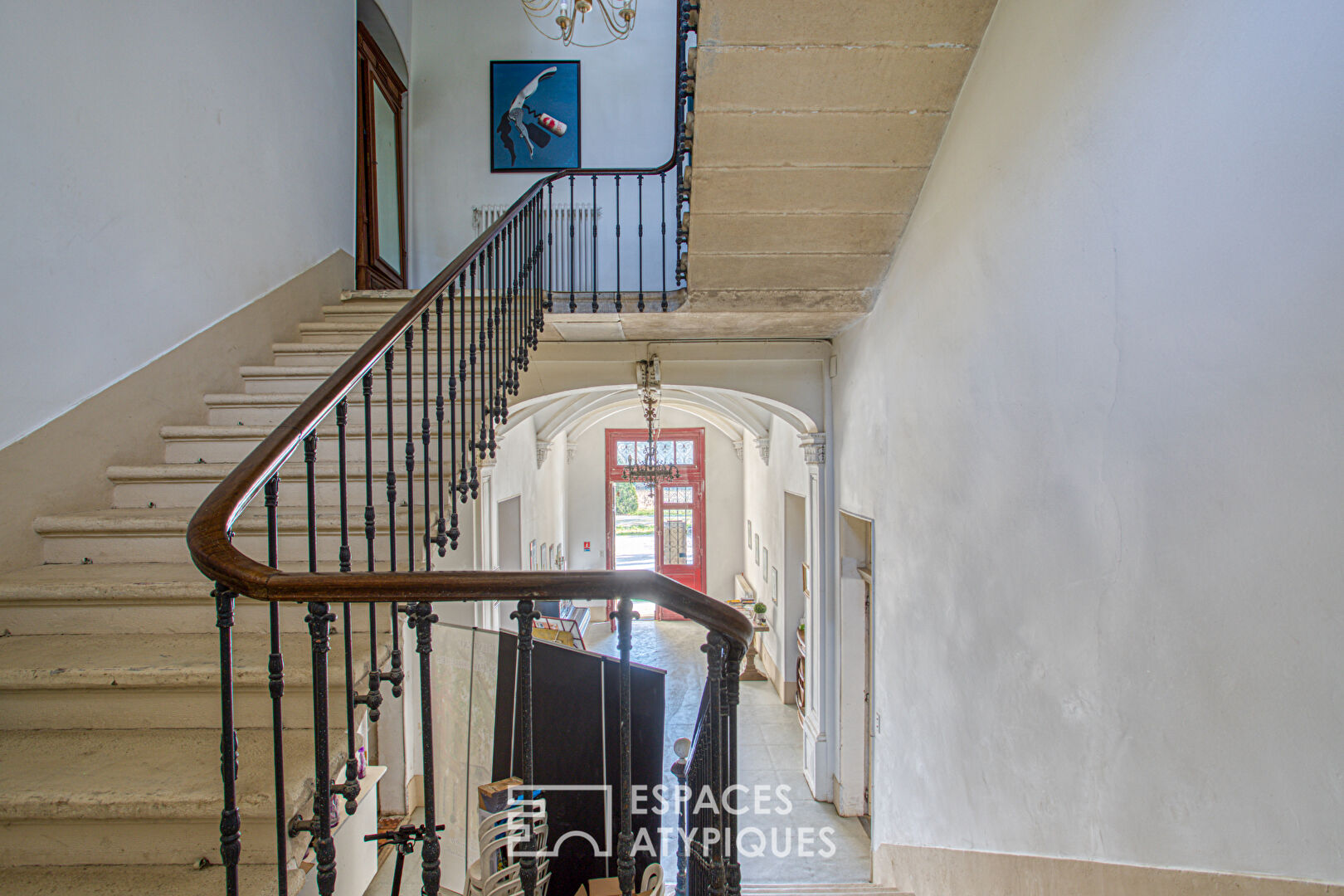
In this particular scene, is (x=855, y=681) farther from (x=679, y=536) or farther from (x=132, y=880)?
(x=679, y=536)

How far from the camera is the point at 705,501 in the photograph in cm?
1359

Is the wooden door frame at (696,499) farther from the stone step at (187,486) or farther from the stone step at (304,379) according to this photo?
the stone step at (187,486)

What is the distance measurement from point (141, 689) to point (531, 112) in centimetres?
607

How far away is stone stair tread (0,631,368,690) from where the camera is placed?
1.86 metres

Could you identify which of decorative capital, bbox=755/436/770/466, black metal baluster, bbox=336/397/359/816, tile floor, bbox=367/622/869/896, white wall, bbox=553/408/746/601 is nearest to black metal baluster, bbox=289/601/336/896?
black metal baluster, bbox=336/397/359/816

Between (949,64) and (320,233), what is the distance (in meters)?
3.97

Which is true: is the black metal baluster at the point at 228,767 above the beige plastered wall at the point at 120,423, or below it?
below

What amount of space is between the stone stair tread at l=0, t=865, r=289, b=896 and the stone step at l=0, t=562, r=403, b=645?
70 cm

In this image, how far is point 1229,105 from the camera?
62.8 inches

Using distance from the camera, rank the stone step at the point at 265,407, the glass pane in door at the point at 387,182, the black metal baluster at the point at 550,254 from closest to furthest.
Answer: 1. the stone step at the point at 265,407
2. the black metal baluster at the point at 550,254
3. the glass pane in door at the point at 387,182

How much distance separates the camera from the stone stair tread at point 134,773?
159 cm

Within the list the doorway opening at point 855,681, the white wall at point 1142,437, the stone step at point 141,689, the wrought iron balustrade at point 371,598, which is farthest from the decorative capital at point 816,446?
→ the stone step at point 141,689

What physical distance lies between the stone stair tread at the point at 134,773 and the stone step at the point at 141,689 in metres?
0.03

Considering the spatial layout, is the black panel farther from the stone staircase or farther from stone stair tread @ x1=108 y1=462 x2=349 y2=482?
stone stair tread @ x1=108 y1=462 x2=349 y2=482
